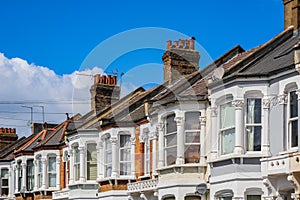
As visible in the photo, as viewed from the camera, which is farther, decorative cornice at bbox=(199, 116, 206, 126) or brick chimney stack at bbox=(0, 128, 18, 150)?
brick chimney stack at bbox=(0, 128, 18, 150)

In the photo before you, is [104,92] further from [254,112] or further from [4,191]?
[254,112]

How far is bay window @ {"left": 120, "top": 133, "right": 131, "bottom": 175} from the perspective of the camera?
36500 millimetres

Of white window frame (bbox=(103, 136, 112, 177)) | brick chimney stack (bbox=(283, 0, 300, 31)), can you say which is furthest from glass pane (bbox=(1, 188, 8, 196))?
brick chimney stack (bbox=(283, 0, 300, 31))

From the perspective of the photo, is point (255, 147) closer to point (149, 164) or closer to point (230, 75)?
point (230, 75)

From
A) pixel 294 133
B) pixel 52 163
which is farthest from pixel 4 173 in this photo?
pixel 294 133

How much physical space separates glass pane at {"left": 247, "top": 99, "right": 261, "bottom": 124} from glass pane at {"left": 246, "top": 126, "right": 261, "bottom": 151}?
0.26m

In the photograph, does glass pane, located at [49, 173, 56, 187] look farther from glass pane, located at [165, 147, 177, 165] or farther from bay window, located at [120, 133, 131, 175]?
glass pane, located at [165, 147, 177, 165]

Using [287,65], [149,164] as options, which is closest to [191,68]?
[149,164]

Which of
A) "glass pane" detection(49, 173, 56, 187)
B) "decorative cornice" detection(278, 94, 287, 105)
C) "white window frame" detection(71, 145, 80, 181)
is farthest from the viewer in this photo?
"glass pane" detection(49, 173, 56, 187)

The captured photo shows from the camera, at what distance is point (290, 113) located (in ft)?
82.7

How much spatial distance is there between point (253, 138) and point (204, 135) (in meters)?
3.39

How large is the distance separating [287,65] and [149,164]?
443 inches

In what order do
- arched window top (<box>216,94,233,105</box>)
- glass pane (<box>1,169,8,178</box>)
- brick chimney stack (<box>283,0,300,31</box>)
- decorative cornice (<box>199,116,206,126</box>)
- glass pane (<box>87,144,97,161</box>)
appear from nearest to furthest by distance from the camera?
arched window top (<box>216,94,233,105</box>)
decorative cornice (<box>199,116,206,126</box>)
brick chimney stack (<box>283,0,300,31</box>)
glass pane (<box>87,144,97,161</box>)
glass pane (<box>1,169,8,178</box>)

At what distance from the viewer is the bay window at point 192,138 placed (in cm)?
2977
